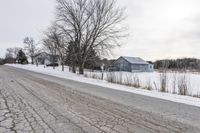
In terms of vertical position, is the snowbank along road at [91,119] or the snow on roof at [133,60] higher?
the snow on roof at [133,60]

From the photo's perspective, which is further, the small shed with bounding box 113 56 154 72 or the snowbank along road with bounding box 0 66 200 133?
the small shed with bounding box 113 56 154 72

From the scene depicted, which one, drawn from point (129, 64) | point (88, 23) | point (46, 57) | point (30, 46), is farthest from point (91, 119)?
point (30, 46)

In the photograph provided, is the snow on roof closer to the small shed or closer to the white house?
the small shed

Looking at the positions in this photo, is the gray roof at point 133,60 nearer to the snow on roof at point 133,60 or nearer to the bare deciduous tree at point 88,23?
the snow on roof at point 133,60

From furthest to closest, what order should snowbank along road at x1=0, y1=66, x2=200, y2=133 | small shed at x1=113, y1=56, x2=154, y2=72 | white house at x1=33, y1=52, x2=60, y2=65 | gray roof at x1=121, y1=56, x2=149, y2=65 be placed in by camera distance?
gray roof at x1=121, y1=56, x2=149, y2=65 → small shed at x1=113, y1=56, x2=154, y2=72 → white house at x1=33, y1=52, x2=60, y2=65 → snowbank along road at x1=0, y1=66, x2=200, y2=133

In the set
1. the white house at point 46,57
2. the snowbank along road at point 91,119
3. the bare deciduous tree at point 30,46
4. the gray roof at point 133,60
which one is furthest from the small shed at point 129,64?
A: the snowbank along road at point 91,119

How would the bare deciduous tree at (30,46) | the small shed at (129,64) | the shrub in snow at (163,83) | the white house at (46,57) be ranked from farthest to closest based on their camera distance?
the bare deciduous tree at (30,46) → the small shed at (129,64) → the white house at (46,57) → the shrub in snow at (163,83)

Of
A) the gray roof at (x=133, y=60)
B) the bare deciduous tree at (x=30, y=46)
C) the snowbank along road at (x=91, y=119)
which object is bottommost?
the snowbank along road at (x=91, y=119)

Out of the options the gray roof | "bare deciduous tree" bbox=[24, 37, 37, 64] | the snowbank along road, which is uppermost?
"bare deciduous tree" bbox=[24, 37, 37, 64]

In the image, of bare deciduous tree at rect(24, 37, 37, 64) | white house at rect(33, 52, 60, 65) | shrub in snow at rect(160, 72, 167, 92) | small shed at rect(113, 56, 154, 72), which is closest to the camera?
shrub in snow at rect(160, 72, 167, 92)

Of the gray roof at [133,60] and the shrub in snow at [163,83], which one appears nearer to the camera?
the shrub in snow at [163,83]

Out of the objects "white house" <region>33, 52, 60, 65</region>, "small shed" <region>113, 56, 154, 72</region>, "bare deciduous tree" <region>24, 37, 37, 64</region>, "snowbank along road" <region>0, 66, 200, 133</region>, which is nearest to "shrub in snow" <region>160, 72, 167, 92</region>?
"snowbank along road" <region>0, 66, 200, 133</region>

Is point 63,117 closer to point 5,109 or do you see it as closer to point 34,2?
point 5,109

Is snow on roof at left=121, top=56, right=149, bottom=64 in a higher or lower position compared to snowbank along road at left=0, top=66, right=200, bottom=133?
higher
